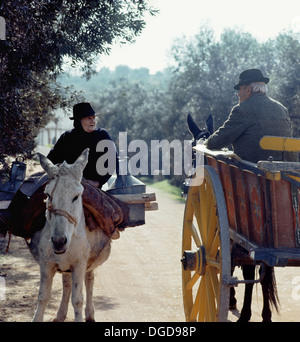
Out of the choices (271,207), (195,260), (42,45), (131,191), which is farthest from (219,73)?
(271,207)

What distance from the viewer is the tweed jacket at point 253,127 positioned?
5234 mm

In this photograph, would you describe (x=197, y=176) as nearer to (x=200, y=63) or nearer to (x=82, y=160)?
(x=82, y=160)

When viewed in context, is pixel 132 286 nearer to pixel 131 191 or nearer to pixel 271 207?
pixel 131 191

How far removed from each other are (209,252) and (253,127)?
1340 millimetres

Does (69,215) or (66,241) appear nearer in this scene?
(66,241)

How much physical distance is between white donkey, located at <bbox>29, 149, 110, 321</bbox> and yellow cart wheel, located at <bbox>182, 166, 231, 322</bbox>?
1.03 m

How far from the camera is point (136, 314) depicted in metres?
6.76

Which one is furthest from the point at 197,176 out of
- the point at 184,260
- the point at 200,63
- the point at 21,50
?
the point at 200,63

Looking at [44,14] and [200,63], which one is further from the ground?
[200,63]

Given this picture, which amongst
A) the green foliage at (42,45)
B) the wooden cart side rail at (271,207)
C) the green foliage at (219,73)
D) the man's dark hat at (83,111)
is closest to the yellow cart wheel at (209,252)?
the wooden cart side rail at (271,207)

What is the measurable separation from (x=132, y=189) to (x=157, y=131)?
97.2 ft

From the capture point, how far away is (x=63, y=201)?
4.62 meters

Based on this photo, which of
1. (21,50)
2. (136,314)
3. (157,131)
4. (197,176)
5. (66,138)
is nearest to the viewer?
(197,176)

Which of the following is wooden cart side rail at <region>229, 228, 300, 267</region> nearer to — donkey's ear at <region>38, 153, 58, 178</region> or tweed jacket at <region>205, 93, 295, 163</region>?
tweed jacket at <region>205, 93, 295, 163</region>
